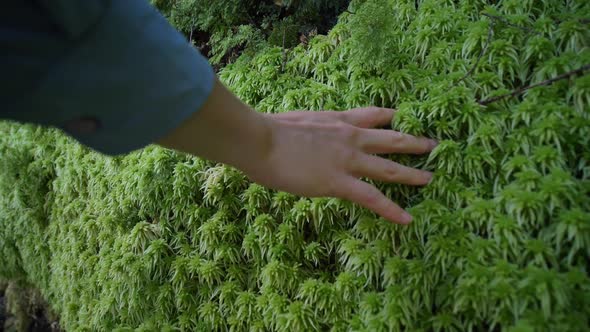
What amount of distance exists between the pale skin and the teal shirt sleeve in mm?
100

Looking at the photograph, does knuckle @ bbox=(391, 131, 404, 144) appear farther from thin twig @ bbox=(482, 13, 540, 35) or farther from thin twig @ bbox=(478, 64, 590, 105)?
thin twig @ bbox=(482, 13, 540, 35)

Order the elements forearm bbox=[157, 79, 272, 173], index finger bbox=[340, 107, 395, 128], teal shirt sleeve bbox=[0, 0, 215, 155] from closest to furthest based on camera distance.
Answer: teal shirt sleeve bbox=[0, 0, 215, 155]
forearm bbox=[157, 79, 272, 173]
index finger bbox=[340, 107, 395, 128]

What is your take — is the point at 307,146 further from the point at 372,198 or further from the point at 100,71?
the point at 100,71

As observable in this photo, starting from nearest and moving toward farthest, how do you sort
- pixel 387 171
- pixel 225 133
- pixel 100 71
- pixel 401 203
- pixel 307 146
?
pixel 100 71 → pixel 225 133 → pixel 307 146 → pixel 387 171 → pixel 401 203

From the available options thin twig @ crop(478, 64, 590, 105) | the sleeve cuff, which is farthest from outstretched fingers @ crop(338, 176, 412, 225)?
the sleeve cuff

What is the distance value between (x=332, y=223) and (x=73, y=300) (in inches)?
56.5

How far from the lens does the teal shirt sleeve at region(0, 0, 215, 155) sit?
0.70m

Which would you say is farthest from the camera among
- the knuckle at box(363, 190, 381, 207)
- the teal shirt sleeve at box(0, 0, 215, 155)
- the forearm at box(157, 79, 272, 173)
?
the knuckle at box(363, 190, 381, 207)

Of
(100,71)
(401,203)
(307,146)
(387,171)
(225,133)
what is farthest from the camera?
(401,203)

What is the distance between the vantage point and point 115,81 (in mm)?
787

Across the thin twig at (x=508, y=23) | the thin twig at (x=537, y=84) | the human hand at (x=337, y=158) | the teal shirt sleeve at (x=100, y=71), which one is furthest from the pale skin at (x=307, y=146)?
the thin twig at (x=508, y=23)

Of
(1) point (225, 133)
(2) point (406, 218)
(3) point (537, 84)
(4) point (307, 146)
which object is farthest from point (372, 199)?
(3) point (537, 84)

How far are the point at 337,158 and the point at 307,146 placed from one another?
9 cm

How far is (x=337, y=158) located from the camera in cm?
126
